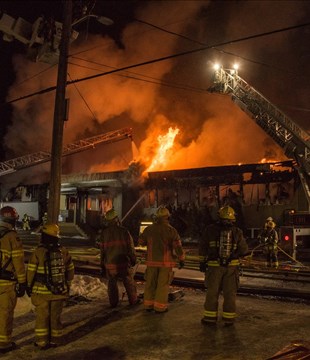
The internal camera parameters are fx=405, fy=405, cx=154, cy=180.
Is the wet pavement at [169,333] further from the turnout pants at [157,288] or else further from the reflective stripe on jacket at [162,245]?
the reflective stripe on jacket at [162,245]

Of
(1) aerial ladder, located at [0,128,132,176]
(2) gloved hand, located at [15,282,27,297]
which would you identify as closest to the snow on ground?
(2) gloved hand, located at [15,282,27,297]

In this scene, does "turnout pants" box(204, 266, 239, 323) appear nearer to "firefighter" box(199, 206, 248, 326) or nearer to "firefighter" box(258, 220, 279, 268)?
"firefighter" box(199, 206, 248, 326)

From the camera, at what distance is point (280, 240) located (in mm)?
13836

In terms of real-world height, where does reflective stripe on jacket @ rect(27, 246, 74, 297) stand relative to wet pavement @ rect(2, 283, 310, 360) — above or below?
above

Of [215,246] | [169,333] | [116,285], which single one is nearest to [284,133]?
[116,285]

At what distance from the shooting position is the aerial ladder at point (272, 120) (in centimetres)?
1716

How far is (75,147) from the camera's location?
34031 millimetres

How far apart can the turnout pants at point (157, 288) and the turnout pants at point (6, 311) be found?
2.20 m

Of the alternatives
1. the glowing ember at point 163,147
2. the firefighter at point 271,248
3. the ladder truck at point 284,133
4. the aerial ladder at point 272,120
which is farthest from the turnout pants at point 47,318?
the glowing ember at point 163,147

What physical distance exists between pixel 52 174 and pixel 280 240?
29.6 feet

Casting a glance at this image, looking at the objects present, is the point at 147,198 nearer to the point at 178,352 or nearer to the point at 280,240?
the point at 280,240

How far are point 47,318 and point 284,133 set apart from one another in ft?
50.4

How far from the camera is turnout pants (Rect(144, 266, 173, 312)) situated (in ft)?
20.3

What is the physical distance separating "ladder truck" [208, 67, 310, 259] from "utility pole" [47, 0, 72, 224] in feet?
28.7
